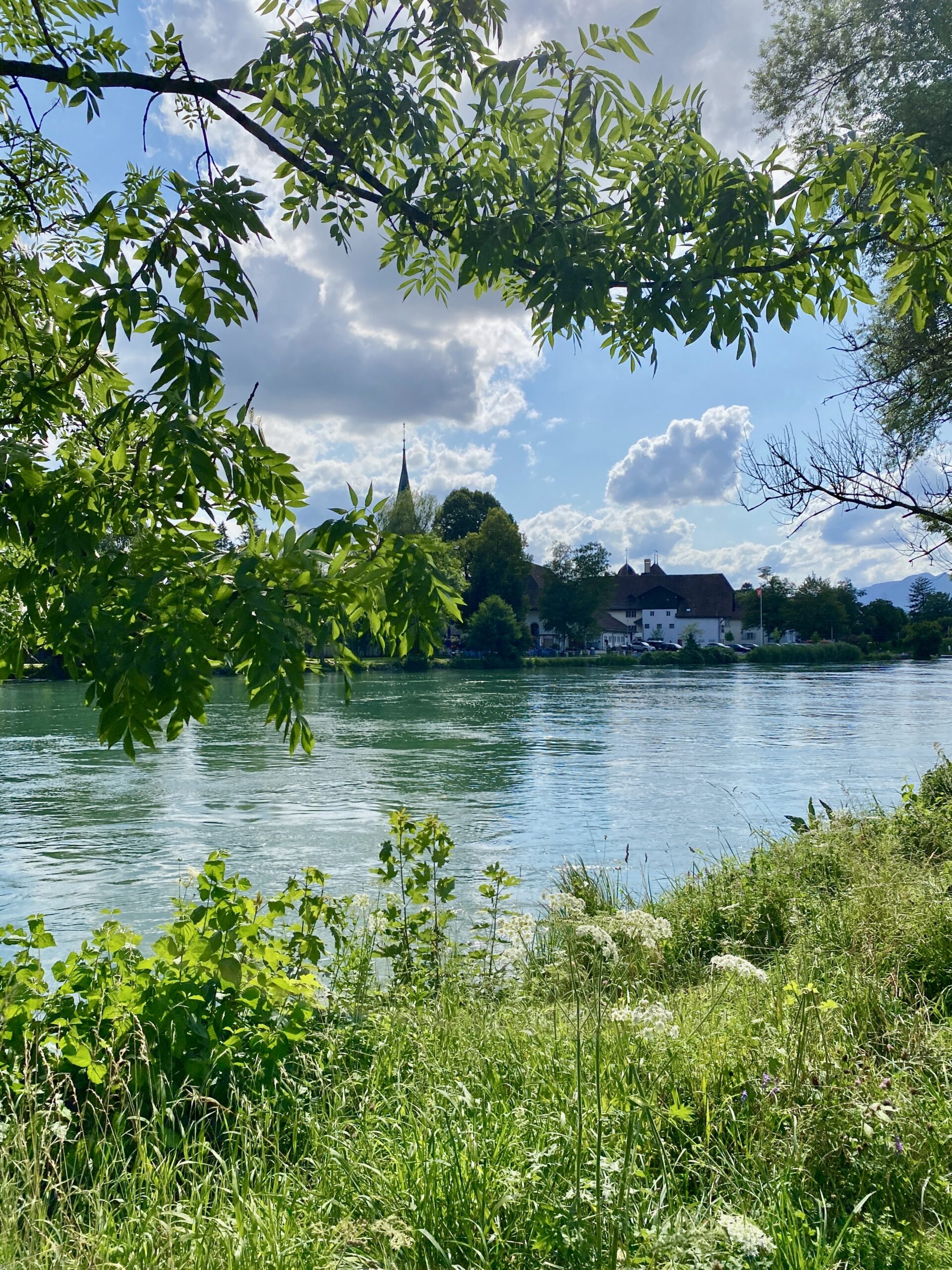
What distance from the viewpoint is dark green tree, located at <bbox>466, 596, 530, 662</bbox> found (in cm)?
7625

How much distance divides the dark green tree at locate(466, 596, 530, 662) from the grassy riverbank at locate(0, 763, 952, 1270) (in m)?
71.0

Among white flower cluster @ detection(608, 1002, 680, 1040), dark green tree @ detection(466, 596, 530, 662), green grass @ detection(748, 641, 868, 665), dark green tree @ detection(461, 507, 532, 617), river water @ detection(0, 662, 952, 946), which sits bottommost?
river water @ detection(0, 662, 952, 946)

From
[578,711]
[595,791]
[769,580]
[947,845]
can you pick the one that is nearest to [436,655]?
[947,845]

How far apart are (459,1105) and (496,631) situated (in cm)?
7317

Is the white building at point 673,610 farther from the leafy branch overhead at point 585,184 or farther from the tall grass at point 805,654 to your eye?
the leafy branch overhead at point 585,184

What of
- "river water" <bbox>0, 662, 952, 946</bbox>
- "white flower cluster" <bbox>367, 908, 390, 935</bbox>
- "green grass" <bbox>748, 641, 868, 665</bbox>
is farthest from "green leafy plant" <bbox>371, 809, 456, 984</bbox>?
"green grass" <bbox>748, 641, 868, 665</bbox>

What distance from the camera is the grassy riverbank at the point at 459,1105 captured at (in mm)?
2303

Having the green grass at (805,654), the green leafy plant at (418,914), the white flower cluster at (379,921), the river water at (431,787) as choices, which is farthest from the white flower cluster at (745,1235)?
the green grass at (805,654)

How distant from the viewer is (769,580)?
114312 millimetres

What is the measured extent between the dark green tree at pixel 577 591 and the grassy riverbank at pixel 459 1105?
88924mm

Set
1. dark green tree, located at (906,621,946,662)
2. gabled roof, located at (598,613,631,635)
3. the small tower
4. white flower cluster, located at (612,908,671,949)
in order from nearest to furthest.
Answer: white flower cluster, located at (612,908,671,949)
the small tower
dark green tree, located at (906,621,946,662)
gabled roof, located at (598,613,631,635)

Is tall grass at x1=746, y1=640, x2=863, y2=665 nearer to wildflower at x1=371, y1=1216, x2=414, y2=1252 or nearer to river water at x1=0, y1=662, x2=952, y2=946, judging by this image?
river water at x1=0, y1=662, x2=952, y2=946

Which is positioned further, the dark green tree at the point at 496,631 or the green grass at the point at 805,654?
the green grass at the point at 805,654

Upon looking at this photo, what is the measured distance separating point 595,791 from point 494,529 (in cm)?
6856
